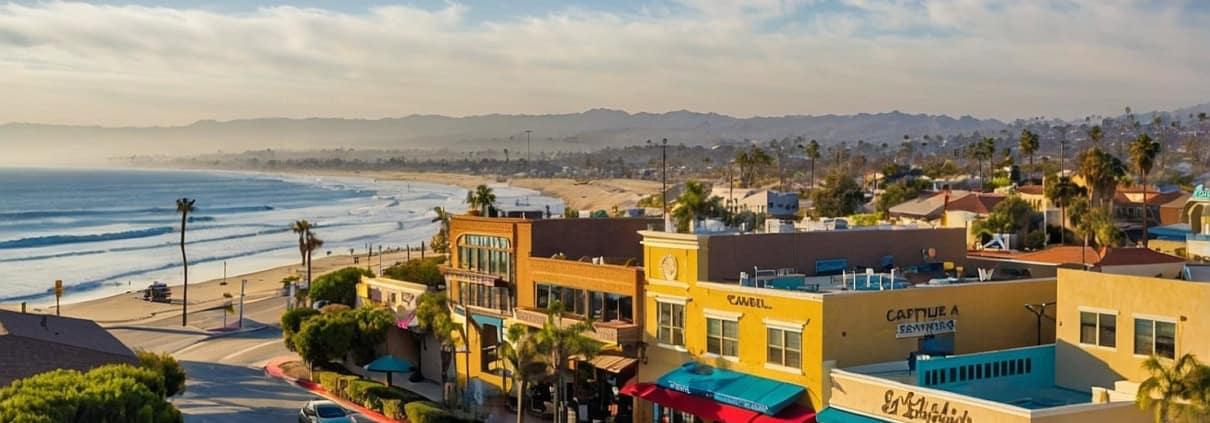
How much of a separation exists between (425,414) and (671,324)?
8.68m

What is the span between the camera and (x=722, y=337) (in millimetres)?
34625

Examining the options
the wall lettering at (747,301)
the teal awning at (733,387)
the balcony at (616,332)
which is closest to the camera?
the teal awning at (733,387)

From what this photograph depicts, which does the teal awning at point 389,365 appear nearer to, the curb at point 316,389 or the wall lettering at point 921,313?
the curb at point 316,389

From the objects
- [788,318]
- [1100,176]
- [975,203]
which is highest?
[1100,176]

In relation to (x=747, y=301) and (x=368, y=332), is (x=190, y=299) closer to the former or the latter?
(x=368, y=332)

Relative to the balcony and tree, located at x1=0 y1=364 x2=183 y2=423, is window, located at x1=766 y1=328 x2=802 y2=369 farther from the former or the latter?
tree, located at x1=0 y1=364 x2=183 y2=423

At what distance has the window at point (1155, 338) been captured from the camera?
27.7 meters

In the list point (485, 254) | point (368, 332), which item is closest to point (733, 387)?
point (485, 254)

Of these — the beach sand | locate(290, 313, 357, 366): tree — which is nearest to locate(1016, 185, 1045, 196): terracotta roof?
the beach sand

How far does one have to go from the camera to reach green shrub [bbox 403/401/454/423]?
39.2 m

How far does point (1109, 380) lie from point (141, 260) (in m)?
112

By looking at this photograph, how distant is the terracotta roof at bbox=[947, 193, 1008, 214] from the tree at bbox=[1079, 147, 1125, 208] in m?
7.83

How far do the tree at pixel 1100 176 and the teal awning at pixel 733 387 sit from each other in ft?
153

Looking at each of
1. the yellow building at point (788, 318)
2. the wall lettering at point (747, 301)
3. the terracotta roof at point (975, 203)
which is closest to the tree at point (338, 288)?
the yellow building at point (788, 318)
